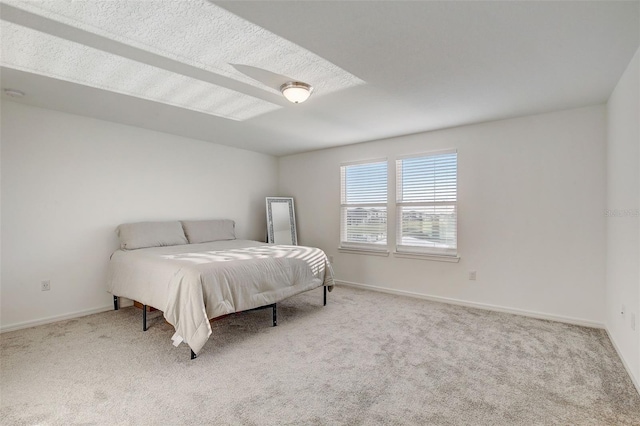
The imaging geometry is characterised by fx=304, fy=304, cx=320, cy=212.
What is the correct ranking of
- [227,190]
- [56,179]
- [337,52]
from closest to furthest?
[337,52]
[56,179]
[227,190]

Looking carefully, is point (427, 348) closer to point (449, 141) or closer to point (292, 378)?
point (292, 378)

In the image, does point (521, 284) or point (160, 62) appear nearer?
point (160, 62)

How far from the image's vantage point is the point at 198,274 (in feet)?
8.39

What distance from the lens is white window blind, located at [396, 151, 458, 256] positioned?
409 cm

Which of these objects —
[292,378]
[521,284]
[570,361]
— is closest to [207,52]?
[292,378]

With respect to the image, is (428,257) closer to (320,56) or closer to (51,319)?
(320,56)

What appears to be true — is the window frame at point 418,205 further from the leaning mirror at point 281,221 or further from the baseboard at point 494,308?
the leaning mirror at point 281,221

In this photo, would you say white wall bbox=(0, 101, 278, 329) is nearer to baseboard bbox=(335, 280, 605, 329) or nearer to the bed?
the bed

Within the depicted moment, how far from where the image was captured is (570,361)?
8.04 feet

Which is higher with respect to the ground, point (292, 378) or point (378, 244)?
point (378, 244)

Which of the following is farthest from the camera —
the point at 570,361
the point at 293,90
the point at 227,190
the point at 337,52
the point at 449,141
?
the point at 227,190

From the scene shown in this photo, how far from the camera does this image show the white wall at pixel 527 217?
3.21 metres

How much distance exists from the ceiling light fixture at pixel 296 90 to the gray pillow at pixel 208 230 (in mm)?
2644

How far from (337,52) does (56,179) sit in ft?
11.3
